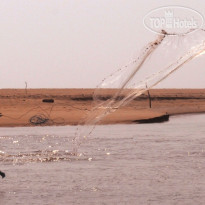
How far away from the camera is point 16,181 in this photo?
17.7m

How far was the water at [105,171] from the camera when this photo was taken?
15.0 meters

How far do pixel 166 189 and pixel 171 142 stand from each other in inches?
564

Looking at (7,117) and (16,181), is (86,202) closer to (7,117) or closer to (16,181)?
(16,181)

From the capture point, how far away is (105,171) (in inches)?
768

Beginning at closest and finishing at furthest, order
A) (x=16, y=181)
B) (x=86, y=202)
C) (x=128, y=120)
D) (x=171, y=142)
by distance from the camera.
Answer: (x=86, y=202) < (x=16, y=181) < (x=171, y=142) < (x=128, y=120)

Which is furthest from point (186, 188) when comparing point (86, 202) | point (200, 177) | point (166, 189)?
point (86, 202)

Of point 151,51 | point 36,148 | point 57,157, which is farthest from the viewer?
point 36,148

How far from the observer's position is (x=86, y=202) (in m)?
14.3

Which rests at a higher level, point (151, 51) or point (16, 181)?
point (151, 51)

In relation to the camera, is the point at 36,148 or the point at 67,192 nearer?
the point at 67,192

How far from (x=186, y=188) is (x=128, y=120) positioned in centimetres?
3324

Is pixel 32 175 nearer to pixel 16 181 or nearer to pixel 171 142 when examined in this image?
pixel 16 181

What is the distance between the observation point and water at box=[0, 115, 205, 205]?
14984 millimetres

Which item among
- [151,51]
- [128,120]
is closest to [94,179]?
[151,51]
